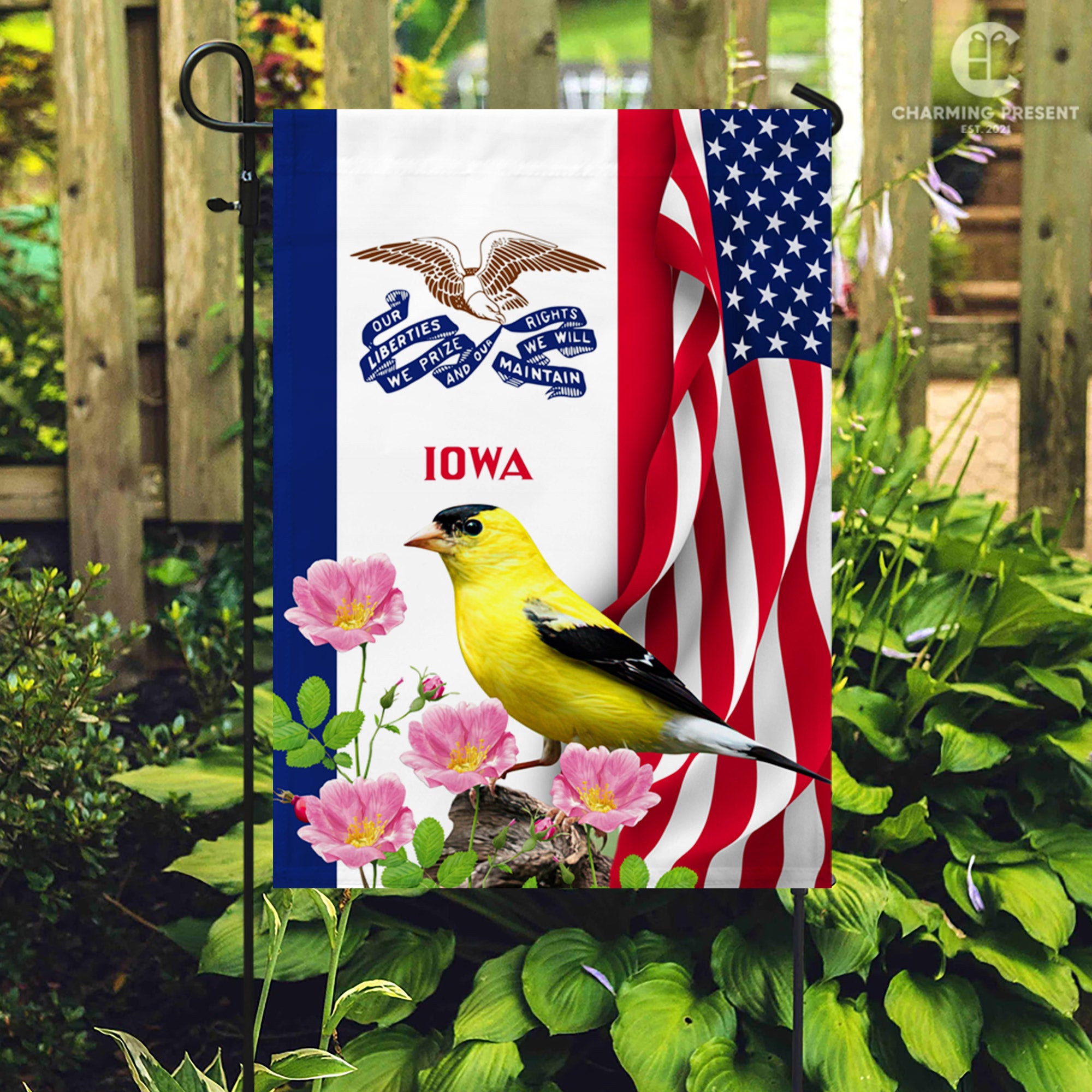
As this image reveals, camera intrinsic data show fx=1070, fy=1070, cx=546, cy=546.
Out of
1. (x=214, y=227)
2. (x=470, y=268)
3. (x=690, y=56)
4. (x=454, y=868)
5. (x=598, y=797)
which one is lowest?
(x=454, y=868)

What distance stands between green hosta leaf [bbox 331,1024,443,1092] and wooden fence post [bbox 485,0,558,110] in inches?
76.2

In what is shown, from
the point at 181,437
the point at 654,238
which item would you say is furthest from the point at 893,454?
the point at 181,437

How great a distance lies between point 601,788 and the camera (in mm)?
1604

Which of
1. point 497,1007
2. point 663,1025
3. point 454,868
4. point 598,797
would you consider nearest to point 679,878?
point 598,797

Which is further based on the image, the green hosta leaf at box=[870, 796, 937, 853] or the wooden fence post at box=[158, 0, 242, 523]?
the wooden fence post at box=[158, 0, 242, 523]

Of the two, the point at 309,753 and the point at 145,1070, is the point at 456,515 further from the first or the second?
Answer: the point at 145,1070

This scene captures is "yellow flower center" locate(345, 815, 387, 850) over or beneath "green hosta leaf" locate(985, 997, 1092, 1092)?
over

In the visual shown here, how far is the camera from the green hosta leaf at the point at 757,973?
1.95 metres

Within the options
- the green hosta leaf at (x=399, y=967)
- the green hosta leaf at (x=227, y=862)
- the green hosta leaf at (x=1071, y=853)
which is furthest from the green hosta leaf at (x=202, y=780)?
the green hosta leaf at (x=1071, y=853)

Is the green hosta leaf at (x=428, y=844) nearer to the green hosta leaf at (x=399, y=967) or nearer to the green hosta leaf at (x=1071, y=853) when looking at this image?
the green hosta leaf at (x=399, y=967)

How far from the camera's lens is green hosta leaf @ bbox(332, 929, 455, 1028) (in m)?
1.96

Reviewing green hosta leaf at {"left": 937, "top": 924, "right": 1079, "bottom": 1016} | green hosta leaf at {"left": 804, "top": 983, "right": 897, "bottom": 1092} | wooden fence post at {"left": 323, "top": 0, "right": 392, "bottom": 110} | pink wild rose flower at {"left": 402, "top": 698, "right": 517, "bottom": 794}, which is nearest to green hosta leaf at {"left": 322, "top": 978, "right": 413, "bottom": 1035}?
pink wild rose flower at {"left": 402, "top": 698, "right": 517, "bottom": 794}

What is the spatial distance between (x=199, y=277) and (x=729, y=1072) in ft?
6.63

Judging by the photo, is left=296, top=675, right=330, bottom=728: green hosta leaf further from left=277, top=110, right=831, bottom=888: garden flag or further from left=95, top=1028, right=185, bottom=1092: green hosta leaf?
left=95, top=1028, right=185, bottom=1092: green hosta leaf
